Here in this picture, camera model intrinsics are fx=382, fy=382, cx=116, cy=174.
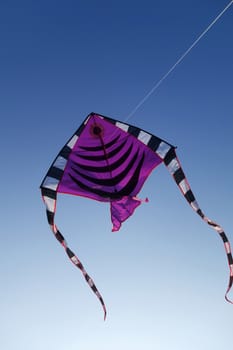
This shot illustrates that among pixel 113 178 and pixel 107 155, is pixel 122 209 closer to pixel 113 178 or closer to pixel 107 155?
pixel 113 178

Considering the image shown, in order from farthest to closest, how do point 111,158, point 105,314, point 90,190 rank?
1. point 111,158
2. point 90,190
3. point 105,314

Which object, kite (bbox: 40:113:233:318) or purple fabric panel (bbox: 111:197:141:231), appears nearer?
kite (bbox: 40:113:233:318)

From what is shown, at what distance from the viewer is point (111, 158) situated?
775 centimetres

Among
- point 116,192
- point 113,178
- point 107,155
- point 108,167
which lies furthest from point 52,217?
point 107,155

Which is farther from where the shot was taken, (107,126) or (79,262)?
(107,126)

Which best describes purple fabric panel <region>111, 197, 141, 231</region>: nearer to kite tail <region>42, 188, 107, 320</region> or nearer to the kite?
the kite

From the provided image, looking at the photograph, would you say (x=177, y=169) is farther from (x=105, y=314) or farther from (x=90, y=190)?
(x=105, y=314)

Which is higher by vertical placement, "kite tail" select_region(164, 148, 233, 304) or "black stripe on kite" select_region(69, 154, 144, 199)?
"black stripe on kite" select_region(69, 154, 144, 199)

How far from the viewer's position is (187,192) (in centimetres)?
680

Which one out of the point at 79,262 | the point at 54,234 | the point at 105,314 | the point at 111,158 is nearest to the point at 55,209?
the point at 54,234

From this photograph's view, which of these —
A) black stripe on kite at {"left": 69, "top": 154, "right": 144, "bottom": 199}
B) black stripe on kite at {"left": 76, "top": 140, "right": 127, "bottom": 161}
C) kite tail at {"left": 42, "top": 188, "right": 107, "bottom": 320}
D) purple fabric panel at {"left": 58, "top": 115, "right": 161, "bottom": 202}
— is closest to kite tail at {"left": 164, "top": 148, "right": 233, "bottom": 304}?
purple fabric panel at {"left": 58, "top": 115, "right": 161, "bottom": 202}

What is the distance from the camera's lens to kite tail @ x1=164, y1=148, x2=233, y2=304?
654cm

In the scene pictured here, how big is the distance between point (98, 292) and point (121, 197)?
1.83 m

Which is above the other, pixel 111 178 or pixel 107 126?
pixel 107 126
